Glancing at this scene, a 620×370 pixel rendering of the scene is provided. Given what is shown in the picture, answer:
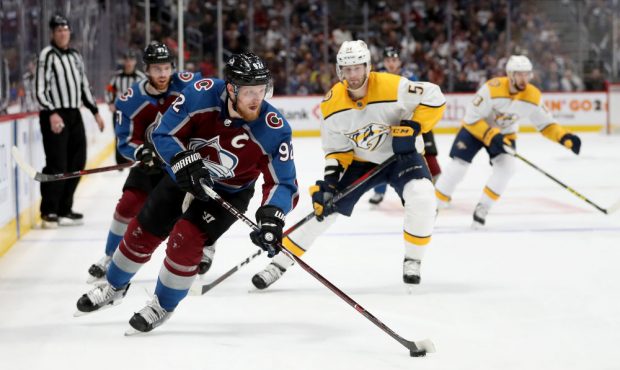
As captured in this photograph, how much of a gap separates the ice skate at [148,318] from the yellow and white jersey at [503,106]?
2970mm

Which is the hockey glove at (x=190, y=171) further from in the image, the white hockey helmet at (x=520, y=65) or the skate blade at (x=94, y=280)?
the white hockey helmet at (x=520, y=65)

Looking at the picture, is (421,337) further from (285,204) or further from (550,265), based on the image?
(550,265)

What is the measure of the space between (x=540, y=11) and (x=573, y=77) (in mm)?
1362

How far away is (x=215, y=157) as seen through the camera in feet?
9.68

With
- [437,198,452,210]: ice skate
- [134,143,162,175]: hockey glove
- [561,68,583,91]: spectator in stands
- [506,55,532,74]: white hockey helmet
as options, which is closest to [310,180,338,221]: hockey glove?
[134,143,162,175]: hockey glove

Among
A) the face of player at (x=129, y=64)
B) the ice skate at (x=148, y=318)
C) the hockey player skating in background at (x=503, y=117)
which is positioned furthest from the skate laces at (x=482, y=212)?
the face of player at (x=129, y=64)

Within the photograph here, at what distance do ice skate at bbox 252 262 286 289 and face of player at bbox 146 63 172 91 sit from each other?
892 millimetres

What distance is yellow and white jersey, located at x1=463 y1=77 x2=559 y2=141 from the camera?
5414mm

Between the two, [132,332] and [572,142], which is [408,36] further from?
[132,332]

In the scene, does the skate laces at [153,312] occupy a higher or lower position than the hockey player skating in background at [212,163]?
lower

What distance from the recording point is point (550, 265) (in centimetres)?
422

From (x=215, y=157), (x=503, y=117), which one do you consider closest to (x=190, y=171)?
(x=215, y=157)

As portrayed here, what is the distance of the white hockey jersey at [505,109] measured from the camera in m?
5.41

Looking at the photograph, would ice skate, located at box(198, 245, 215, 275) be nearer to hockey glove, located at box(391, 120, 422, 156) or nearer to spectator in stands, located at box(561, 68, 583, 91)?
hockey glove, located at box(391, 120, 422, 156)
